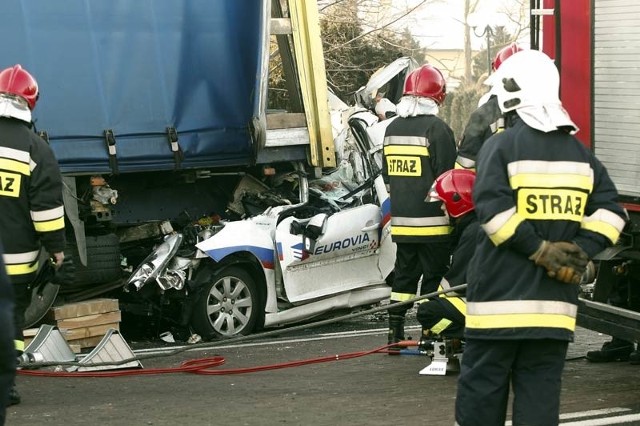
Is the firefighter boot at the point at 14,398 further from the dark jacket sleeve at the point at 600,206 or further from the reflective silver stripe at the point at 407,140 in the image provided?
the dark jacket sleeve at the point at 600,206

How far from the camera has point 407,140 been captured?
30.8ft

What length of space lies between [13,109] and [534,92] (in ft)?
11.6

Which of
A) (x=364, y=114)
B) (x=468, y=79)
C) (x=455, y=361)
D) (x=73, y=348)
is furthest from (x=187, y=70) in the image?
(x=468, y=79)

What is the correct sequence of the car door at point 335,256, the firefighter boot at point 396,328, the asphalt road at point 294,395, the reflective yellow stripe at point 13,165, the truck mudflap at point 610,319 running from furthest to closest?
1. the car door at point 335,256
2. the firefighter boot at point 396,328
3. the reflective yellow stripe at point 13,165
4. the truck mudflap at point 610,319
5. the asphalt road at point 294,395

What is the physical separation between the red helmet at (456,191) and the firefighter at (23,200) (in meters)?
2.29

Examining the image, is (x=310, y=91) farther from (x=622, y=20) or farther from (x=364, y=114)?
(x=622, y=20)

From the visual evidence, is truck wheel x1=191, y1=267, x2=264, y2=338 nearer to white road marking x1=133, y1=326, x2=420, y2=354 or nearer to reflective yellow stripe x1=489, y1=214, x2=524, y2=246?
white road marking x1=133, y1=326, x2=420, y2=354

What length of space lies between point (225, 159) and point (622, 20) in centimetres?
447

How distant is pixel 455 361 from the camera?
8.55 m

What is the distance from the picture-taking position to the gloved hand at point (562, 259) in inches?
208

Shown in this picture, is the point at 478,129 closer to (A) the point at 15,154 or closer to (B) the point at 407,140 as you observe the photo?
(B) the point at 407,140

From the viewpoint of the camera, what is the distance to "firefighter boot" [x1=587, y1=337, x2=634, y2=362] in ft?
29.7

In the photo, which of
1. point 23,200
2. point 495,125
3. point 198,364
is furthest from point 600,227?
point 198,364

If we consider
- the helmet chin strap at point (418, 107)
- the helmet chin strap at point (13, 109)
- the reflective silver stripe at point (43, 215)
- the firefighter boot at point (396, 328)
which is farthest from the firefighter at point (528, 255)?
the firefighter boot at point (396, 328)
